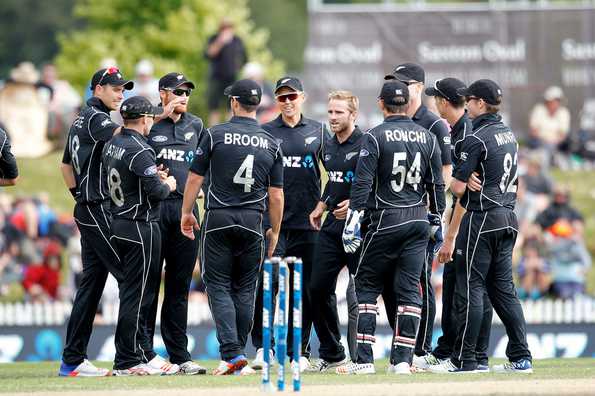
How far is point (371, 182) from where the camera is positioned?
494 inches

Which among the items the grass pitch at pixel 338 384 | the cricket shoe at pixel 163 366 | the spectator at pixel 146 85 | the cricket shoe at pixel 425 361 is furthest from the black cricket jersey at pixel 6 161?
the spectator at pixel 146 85

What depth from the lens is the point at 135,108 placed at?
12727 mm

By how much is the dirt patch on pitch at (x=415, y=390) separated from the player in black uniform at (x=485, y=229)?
56.6 inches

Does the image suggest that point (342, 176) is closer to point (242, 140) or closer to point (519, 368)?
point (242, 140)

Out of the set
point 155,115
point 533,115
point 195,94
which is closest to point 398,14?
point 533,115

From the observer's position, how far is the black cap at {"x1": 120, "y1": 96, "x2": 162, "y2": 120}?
1272 centimetres

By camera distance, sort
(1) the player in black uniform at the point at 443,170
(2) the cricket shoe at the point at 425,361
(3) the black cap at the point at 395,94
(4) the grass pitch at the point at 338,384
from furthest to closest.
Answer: (2) the cricket shoe at the point at 425,361 < (1) the player in black uniform at the point at 443,170 < (3) the black cap at the point at 395,94 < (4) the grass pitch at the point at 338,384

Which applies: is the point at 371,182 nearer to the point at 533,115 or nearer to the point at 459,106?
the point at 459,106

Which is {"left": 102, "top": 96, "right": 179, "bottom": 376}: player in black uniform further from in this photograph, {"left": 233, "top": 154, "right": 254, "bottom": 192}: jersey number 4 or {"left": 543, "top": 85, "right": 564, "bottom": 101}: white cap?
{"left": 543, "top": 85, "right": 564, "bottom": 101}: white cap

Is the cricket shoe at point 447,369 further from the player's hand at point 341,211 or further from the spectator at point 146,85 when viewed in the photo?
the spectator at point 146,85

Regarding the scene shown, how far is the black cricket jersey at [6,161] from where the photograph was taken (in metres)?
12.7

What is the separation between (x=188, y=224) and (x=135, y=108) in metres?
1.17

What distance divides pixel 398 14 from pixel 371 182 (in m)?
15.5

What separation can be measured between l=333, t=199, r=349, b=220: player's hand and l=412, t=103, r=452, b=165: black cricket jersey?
1.09m
